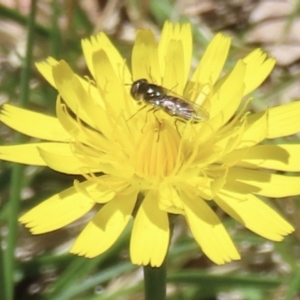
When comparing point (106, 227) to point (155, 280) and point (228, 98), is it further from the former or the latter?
point (228, 98)

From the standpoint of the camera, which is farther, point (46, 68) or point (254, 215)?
point (46, 68)

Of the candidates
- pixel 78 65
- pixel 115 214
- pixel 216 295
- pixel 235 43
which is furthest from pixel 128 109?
pixel 235 43

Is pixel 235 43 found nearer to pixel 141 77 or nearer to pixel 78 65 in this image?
pixel 78 65

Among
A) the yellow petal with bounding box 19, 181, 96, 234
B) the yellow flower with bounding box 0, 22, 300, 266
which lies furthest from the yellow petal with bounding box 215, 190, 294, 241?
the yellow petal with bounding box 19, 181, 96, 234

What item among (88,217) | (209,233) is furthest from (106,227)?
(88,217)

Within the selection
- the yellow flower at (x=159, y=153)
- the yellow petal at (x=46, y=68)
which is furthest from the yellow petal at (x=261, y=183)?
the yellow petal at (x=46, y=68)

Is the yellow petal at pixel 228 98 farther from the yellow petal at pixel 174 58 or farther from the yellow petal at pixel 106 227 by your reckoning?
the yellow petal at pixel 106 227
